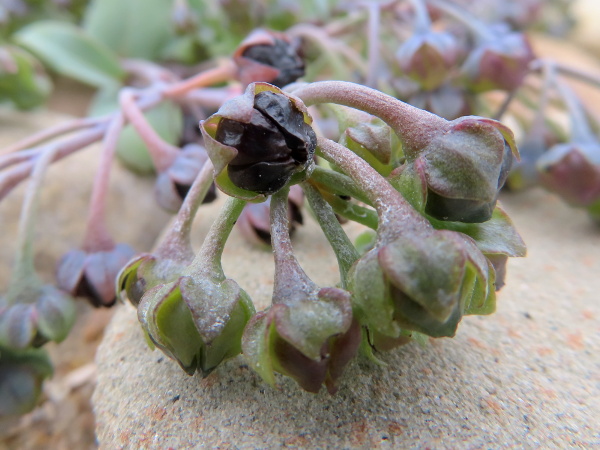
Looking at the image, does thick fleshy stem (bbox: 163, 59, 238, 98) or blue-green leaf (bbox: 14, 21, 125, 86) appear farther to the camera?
blue-green leaf (bbox: 14, 21, 125, 86)

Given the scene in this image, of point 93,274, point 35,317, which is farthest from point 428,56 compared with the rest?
point 35,317

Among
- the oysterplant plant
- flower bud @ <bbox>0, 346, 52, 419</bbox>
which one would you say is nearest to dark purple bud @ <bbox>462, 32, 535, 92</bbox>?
the oysterplant plant

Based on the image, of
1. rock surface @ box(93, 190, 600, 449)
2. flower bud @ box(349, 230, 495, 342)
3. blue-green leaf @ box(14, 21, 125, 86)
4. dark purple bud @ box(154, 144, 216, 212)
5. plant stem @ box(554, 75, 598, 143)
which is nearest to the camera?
flower bud @ box(349, 230, 495, 342)

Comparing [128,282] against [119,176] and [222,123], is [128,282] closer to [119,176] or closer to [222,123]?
[222,123]

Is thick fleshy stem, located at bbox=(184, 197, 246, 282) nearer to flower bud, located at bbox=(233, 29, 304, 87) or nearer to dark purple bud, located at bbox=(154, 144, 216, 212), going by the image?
dark purple bud, located at bbox=(154, 144, 216, 212)

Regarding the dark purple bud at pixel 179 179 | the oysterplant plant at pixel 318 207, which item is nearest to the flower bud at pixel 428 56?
the oysterplant plant at pixel 318 207

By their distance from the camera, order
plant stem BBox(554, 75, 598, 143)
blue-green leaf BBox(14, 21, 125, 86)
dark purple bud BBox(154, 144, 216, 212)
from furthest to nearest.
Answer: blue-green leaf BBox(14, 21, 125, 86), plant stem BBox(554, 75, 598, 143), dark purple bud BBox(154, 144, 216, 212)

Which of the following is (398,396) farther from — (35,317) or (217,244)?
(35,317)
